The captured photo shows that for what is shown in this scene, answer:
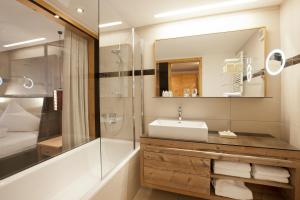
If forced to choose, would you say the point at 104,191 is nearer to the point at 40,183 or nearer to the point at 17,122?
the point at 40,183

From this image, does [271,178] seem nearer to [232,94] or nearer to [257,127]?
[257,127]

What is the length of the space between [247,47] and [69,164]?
263cm

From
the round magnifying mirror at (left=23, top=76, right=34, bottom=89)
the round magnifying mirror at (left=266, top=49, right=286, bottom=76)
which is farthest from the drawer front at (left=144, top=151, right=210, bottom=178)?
the round magnifying mirror at (left=23, top=76, right=34, bottom=89)

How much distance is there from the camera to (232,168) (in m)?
1.52

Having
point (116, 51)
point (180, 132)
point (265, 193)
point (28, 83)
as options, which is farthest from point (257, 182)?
point (28, 83)

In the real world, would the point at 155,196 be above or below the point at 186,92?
below

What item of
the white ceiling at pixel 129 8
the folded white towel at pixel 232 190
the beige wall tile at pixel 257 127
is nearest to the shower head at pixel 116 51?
the white ceiling at pixel 129 8

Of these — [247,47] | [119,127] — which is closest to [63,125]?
[119,127]

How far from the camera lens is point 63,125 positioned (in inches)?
88.3

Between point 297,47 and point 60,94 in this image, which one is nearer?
point 297,47

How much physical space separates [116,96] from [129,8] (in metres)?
1.10

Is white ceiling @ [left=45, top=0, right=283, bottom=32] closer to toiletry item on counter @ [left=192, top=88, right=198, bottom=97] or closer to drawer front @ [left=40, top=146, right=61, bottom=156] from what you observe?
toiletry item on counter @ [left=192, top=88, right=198, bottom=97]

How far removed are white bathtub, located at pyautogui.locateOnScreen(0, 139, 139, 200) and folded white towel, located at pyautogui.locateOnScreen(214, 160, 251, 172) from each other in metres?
0.97

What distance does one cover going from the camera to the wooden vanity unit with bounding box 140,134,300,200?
140 cm
